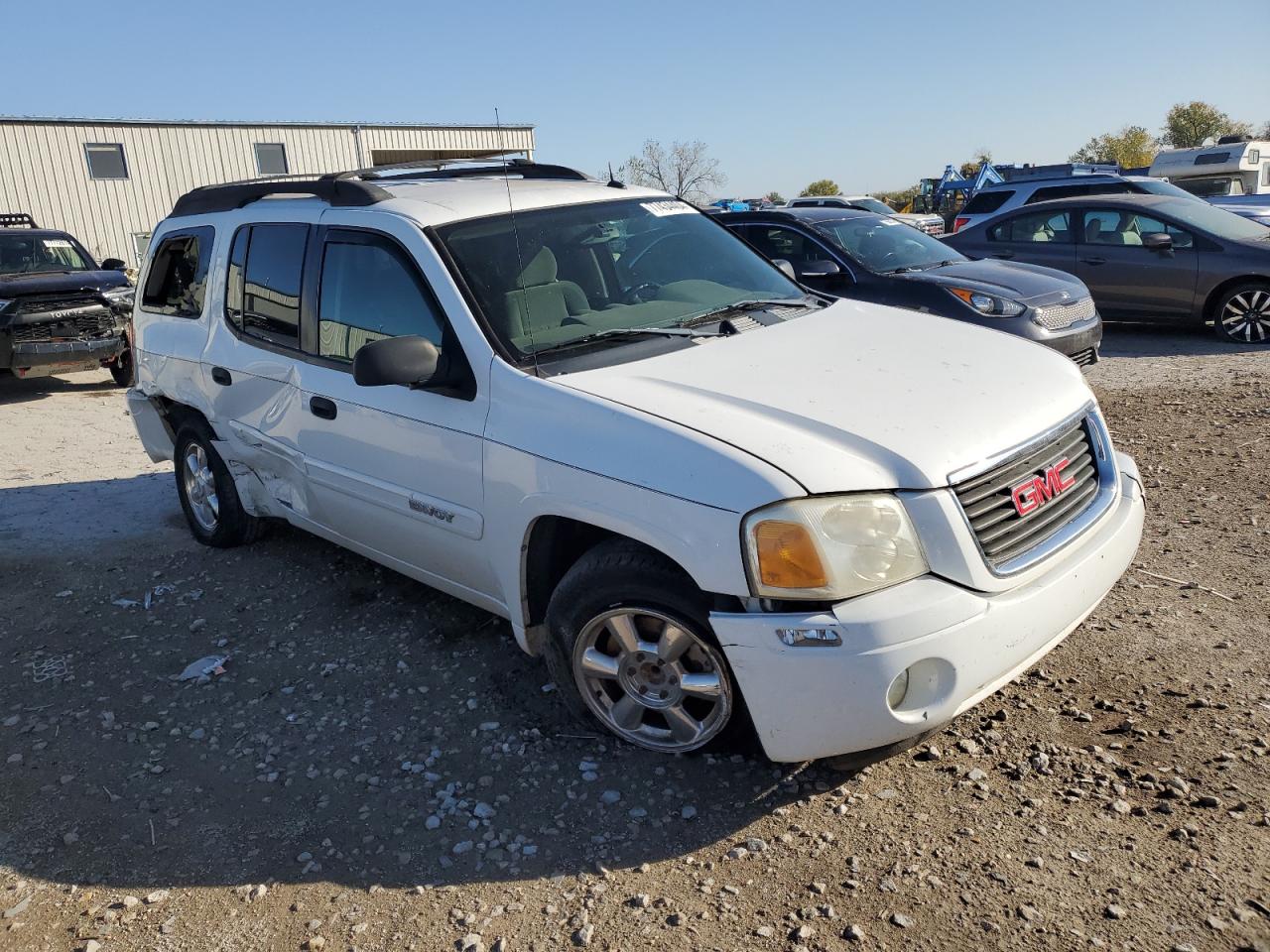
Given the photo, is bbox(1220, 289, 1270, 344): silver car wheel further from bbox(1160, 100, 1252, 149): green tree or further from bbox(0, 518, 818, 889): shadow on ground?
bbox(1160, 100, 1252, 149): green tree

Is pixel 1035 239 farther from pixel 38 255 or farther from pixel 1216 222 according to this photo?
pixel 38 255

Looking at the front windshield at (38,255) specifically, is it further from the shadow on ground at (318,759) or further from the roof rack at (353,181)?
the shadow on ground at (318,759)

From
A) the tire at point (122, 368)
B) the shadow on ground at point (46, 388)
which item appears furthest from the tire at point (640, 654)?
the shadow on ground at point (46, 388)

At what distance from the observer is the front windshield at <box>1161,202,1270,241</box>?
10211mm

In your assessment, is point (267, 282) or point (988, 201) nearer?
point (267, 282)

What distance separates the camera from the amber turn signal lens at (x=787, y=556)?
2.69 m

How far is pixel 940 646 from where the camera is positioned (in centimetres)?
268

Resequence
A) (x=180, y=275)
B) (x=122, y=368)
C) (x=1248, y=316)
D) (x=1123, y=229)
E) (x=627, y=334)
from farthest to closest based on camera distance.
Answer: (x=122, y=368)
(x=1123, y=229)
(x=1248, y=316)
(x=180, y=275)
(x=627, y=334)

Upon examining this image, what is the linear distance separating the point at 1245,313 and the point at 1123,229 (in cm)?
149

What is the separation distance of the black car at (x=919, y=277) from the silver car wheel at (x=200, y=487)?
398cm

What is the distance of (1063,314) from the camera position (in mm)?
7980

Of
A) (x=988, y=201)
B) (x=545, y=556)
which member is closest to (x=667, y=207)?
(x=545, y=556)

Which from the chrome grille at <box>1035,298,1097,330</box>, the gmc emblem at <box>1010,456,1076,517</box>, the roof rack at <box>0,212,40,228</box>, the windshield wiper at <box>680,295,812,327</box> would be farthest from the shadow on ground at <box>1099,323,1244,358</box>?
the roof rack at <box>0,212,40,228</box>

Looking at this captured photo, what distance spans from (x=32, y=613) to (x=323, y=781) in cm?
254
